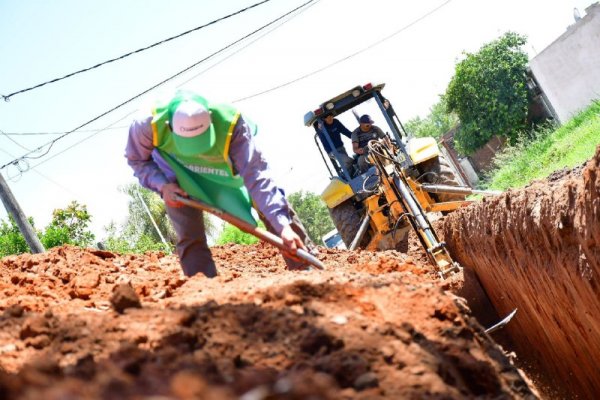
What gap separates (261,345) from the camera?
88.0 inches

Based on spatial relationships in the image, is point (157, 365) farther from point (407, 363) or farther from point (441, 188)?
point (441, 188)

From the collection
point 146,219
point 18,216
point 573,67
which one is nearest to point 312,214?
point 146,219

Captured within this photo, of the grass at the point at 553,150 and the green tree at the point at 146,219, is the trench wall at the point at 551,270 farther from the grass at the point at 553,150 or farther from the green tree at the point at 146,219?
the green tree at the point at 146,219

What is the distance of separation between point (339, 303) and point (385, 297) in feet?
1.00

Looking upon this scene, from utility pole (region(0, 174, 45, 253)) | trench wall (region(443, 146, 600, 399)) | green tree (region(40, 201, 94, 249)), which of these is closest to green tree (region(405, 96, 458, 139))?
green tree (region(40, 201, 94, 249))

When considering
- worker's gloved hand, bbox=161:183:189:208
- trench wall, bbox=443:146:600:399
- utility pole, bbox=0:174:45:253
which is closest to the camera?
trench wall, bbox=443:146:600:399

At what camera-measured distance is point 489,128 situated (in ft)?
103

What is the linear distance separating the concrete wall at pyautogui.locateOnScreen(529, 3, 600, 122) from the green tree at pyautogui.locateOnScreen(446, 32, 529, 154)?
2.99 metres

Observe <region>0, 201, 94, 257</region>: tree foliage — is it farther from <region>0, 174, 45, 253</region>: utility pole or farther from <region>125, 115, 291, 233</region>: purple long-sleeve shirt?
<region>125, 115, 291, 233</region>: purple long-sleeve shirt

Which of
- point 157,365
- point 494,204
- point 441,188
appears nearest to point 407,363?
point 157,365

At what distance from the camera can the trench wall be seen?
3.52 m

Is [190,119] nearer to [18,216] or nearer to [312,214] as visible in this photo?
[18,216]

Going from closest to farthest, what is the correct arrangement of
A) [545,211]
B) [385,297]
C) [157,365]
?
[157,365] → [385,297] → [545,211]

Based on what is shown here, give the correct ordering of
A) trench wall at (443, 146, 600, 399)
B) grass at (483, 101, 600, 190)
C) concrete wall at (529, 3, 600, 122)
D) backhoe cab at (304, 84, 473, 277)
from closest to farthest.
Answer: trench wall at (443, 146, 600, 399), backhoe cab at (304, 84, 473, 277), grass at (483, 101, 600, 190), concrete wall at (529, 3, 600, 122)
